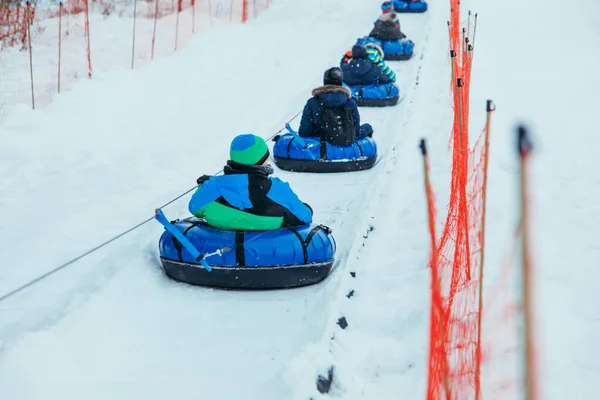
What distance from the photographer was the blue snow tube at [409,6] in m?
15.6

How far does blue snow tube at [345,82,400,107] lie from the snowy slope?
27 cm

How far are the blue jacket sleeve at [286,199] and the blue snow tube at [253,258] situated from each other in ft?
0.39

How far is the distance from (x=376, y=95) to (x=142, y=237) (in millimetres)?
4821

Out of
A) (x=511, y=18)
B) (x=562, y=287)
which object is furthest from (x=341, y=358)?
(x=511, y=18)

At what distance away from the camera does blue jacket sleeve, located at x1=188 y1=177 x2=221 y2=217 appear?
4.00 meters

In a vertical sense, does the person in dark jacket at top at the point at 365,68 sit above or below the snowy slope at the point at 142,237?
above

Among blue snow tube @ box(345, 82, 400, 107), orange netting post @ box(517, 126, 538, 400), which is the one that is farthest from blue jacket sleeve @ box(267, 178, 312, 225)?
blue snow tube @ box(345, 82, 400, 107)

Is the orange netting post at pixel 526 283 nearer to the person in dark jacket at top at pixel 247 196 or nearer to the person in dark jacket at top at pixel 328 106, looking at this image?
the person in dark jacket at top at pixel 247 196

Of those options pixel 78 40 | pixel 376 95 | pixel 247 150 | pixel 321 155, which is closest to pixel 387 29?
pixel 376 95

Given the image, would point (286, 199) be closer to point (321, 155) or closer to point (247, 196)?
point (247, 196)

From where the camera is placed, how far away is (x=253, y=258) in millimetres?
3865

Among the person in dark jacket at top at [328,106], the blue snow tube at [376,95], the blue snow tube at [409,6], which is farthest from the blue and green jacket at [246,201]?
the blue snow tube at [409,6]

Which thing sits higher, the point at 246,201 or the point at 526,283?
the point at 526,283

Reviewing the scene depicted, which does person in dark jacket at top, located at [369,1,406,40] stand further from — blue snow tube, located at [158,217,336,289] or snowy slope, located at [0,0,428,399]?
blue snow tube, located at [158,217,336,289]
